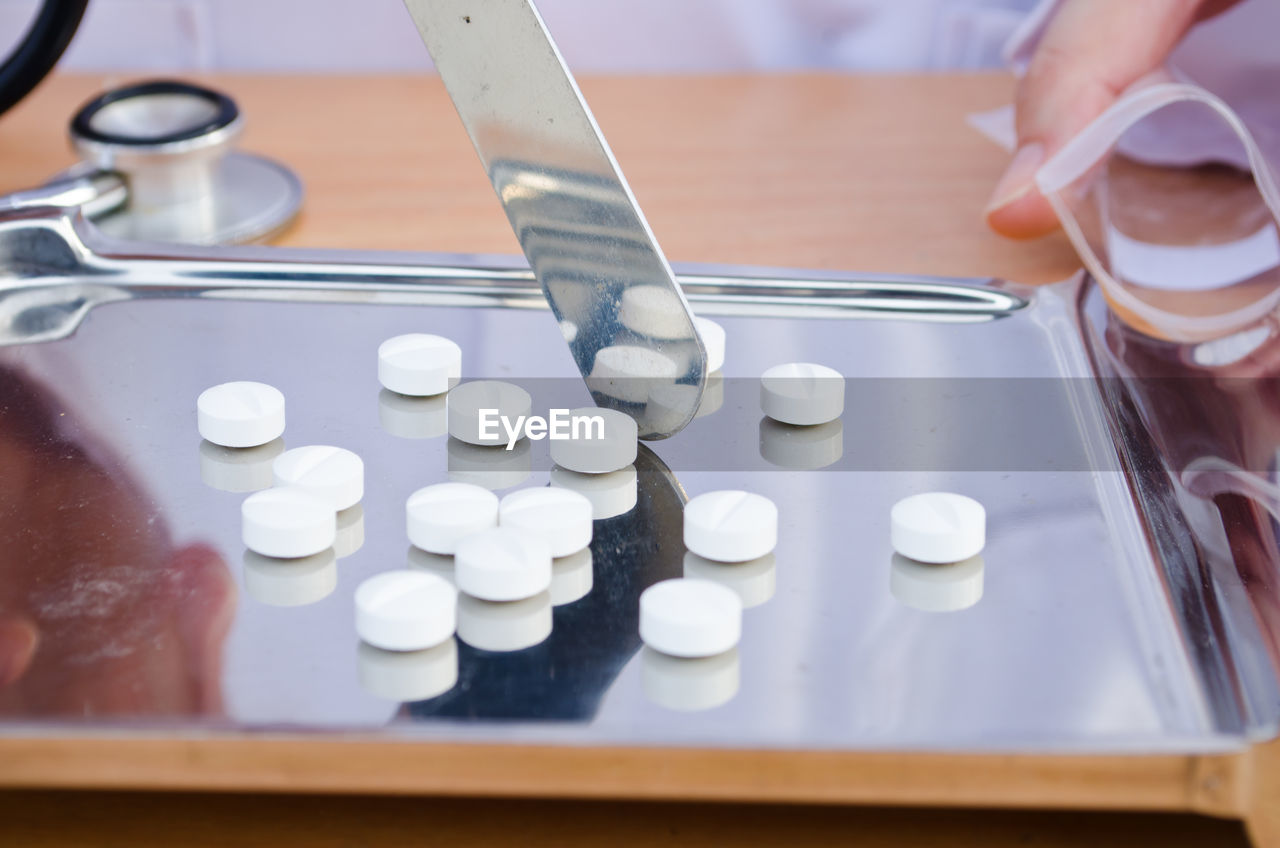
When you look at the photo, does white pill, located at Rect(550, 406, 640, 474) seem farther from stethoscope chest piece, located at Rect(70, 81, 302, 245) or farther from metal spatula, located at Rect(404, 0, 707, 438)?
stethoscope chest piece, located at Rect(70, 81, 302, 245)

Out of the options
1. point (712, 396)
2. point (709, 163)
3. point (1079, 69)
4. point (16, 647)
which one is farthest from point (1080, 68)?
point (16, 647)

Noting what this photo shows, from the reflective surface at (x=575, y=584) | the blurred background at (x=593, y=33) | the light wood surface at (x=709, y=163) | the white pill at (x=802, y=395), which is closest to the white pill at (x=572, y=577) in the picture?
the reflective surface at (x=575, y=584)

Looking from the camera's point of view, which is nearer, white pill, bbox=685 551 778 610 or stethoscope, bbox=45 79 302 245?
white pill, bbox=685 551 778 610

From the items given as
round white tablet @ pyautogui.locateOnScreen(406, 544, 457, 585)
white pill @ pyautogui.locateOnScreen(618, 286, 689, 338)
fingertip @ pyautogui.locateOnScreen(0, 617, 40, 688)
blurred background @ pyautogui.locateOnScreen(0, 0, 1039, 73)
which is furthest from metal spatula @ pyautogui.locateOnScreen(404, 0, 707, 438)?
blurred background @ pyautogui.locateOnScreen(0, 0, 1039, 73)

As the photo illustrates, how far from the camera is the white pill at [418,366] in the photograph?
18.6 inches

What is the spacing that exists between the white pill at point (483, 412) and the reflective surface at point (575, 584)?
12 mm

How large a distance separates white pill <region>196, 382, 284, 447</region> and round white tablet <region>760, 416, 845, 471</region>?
0.55 feet

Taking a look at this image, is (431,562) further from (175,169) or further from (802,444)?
(175,169)

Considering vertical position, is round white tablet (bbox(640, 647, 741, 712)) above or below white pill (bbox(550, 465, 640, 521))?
above

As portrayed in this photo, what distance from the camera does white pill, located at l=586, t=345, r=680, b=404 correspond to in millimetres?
449

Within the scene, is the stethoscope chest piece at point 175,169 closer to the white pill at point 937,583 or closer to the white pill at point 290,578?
the white pill at point 290,578

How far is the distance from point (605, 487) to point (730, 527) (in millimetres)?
65

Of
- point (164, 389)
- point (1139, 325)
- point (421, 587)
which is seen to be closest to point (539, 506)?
point (421, 587)

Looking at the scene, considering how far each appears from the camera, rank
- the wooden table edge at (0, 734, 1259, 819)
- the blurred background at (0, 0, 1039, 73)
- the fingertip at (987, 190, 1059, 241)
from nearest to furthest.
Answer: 1. the wooden table edge at (0, 734, 1259, 819)
2. the fingertip at (987, 190, 1059, 241)
3. the blurred background at (0, 0, 1039, 73)
